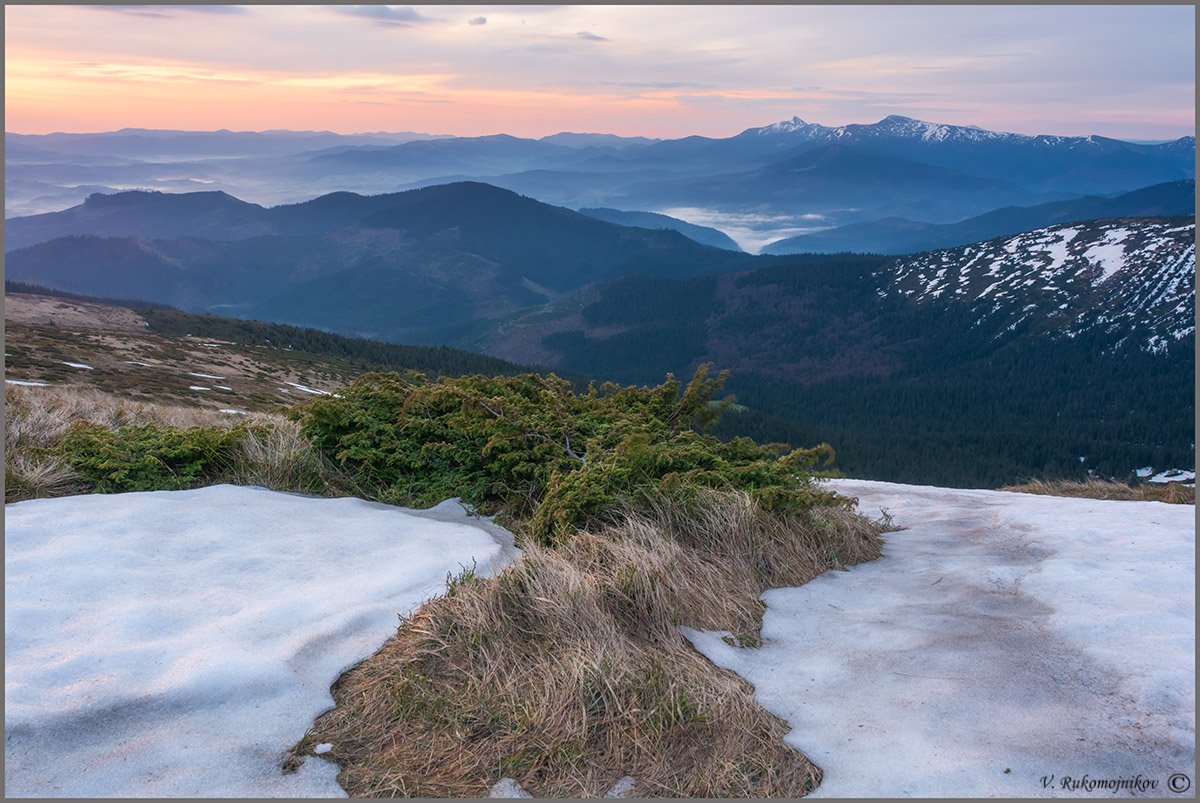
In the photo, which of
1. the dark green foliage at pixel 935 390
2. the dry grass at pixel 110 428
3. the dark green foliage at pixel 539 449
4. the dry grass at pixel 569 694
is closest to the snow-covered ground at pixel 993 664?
the dry grass at pixel 569 694

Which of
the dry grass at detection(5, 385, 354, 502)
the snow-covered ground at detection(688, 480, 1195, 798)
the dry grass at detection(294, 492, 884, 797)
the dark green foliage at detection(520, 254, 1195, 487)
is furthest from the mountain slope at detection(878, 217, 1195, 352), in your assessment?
the dry grass at detection(294, 492, 884, 797)

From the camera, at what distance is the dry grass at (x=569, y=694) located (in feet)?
13.6

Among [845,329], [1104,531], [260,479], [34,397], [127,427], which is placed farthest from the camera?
[845,329]

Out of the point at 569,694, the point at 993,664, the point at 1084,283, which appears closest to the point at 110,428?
the point at 569,694

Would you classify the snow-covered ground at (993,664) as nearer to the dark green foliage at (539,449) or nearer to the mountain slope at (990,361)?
the dark green foliage at (539,449)

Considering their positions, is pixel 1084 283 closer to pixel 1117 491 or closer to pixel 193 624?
pixel 1117 491

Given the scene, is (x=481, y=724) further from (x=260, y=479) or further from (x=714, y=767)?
(x=260, y=479)

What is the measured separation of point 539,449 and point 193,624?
386cm

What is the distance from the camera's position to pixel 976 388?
5507 inches

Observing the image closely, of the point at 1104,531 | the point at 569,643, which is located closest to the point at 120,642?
the point at 569,643

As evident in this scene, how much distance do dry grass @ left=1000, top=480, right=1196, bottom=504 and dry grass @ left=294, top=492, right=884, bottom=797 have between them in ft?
26.4

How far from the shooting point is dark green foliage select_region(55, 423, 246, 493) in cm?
809

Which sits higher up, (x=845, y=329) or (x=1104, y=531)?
(x=1104, y=531)

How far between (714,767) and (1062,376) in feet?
535
